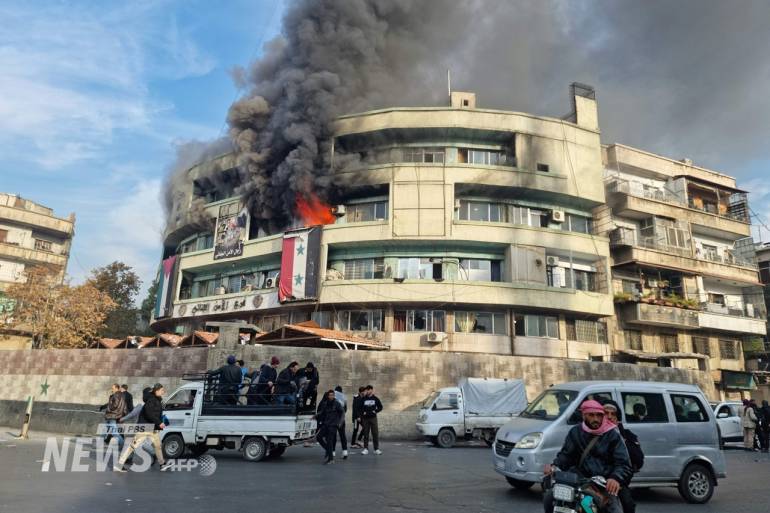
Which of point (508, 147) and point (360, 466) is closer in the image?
point (360, 466)

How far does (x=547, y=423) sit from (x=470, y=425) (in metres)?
9.66

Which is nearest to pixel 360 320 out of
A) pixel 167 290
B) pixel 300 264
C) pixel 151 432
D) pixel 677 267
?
pixel 300 264

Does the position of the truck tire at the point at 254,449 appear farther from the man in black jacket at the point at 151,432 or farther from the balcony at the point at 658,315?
the balcony at the point at 658,315

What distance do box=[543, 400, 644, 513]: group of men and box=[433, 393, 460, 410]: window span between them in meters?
12.8

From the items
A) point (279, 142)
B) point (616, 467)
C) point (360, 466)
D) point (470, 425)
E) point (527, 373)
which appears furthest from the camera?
point (279, 142)

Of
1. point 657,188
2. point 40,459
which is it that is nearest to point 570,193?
point 657,188

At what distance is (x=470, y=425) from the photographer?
659 inches

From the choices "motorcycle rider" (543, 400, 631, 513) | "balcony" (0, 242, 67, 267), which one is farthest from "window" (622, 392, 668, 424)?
"balcony" (0, 242, 67, 267)

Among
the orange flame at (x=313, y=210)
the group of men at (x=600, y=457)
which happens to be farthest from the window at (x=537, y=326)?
the group of men at (x=600, y=457)

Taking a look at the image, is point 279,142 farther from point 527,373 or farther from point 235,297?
point 527,373

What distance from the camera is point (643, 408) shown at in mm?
8008

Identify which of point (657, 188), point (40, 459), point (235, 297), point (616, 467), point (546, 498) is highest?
point (657, 188)

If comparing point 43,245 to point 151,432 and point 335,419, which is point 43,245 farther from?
point 335,419

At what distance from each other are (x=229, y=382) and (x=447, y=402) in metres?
8.11
